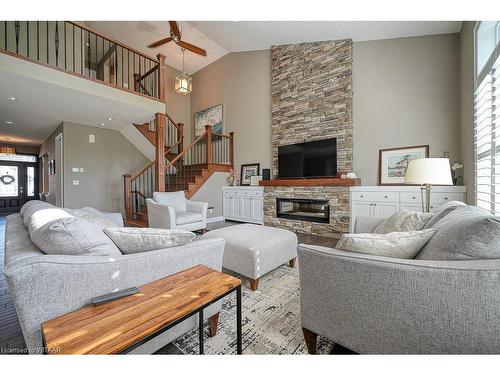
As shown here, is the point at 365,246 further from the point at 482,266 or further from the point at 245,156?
the point at 245,156

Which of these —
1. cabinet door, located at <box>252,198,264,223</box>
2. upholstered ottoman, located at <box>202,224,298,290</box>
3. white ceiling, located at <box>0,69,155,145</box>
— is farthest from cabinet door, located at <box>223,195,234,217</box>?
upholstered ottoman, located at <box>202,224,298,290</box>

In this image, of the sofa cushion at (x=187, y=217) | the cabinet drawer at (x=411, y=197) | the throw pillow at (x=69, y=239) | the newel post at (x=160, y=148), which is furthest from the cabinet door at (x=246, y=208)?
the throw pillow at (x=69, y=239)

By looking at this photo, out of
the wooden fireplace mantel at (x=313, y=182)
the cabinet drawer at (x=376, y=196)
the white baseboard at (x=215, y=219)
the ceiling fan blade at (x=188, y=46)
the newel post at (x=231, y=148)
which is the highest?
the ceiling fan blade at (x=188, y=46)

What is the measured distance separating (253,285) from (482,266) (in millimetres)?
1527

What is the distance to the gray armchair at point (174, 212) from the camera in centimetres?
353

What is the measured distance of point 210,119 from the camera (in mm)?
6699

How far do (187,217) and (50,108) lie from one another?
3298 mm

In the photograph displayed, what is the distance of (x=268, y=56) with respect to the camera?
536 centimetres

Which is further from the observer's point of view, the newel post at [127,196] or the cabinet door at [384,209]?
the newel post at [127,196]

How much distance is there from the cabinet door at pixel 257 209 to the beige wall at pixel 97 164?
11.8 feet

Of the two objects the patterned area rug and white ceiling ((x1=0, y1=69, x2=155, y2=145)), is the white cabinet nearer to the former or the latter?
white ceiling ((x1=0, y1=69, x2=155, y2=145))

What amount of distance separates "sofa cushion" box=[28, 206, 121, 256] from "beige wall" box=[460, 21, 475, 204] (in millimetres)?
3919

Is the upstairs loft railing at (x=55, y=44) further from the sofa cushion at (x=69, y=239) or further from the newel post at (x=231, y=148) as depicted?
the sofa cushion at (x=69, y=239)
